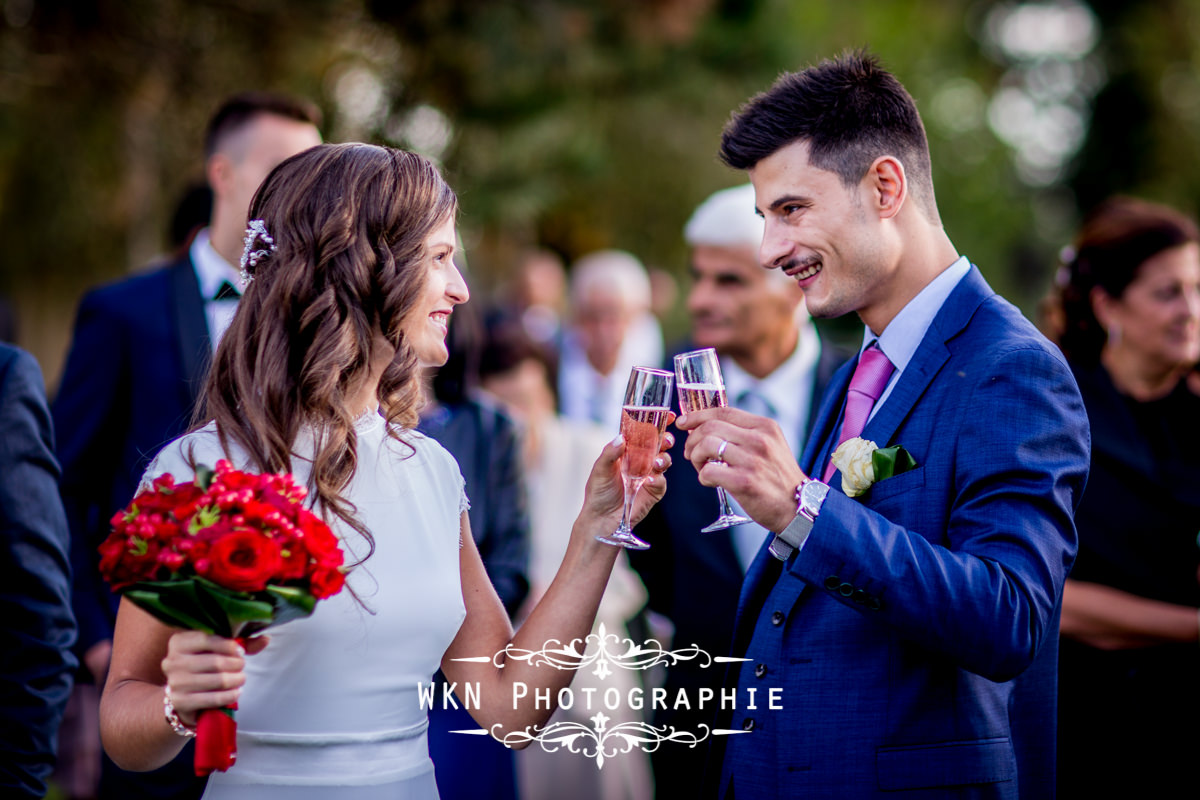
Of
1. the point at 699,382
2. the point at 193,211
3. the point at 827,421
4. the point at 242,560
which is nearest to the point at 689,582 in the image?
the point at 827,421

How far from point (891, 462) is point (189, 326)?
2450 mm

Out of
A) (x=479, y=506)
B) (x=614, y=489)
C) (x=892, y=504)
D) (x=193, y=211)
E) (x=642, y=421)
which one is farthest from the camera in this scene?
(x=193, y=211)

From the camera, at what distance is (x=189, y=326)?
11.9 ft

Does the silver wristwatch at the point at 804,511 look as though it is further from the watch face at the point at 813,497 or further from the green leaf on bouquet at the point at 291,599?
the green leaf on bouquet at the point at 291,599

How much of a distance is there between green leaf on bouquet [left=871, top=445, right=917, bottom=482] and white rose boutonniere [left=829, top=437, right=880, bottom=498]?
1 cm

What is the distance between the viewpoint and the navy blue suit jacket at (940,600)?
2.14 m

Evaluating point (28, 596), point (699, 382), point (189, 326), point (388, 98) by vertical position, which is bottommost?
point (28, 596)

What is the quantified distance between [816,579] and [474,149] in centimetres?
595

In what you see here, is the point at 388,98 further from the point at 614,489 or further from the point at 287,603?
the point at 287,603

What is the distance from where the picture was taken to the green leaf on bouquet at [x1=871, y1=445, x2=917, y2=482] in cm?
241

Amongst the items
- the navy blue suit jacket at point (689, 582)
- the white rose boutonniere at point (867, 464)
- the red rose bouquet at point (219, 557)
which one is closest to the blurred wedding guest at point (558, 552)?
the navy blue suit jacket at point (689, 582)

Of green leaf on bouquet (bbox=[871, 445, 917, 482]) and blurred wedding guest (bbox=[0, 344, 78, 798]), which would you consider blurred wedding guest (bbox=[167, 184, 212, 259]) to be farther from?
green leaf on bouquet (bbox=[871, 445, 917, 482])

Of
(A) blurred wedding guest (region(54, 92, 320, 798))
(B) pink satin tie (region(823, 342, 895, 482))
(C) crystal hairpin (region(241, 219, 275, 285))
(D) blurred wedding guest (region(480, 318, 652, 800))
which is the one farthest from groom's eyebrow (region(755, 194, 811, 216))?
(D) blurred wedding guest (region(480, 318, 652, 800))

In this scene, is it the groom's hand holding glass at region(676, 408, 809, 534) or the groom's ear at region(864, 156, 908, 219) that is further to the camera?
the groom's ear at region(864, 156, 908, 219)
